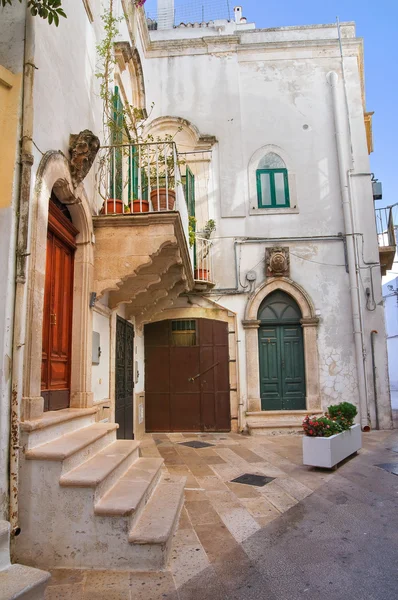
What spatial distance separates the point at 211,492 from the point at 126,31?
318 inches

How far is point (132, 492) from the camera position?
3.78 meters

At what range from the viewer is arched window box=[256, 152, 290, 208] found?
1134 cm

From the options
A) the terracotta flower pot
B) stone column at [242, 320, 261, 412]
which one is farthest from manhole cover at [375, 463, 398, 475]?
the terracotta flower pot

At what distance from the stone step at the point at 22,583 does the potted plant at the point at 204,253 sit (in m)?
8.08

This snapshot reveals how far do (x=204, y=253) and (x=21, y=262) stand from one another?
24.6 ft

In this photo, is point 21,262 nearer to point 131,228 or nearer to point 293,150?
point 131,228

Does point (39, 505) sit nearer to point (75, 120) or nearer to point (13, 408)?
point (13, 408)

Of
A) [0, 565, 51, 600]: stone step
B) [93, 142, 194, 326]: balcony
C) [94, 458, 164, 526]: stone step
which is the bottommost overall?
[0, 565, 51, 600]: stone step

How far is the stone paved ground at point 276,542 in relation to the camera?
301 centimetres

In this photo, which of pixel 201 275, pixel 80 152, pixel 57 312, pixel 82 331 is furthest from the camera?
pixel 201 275

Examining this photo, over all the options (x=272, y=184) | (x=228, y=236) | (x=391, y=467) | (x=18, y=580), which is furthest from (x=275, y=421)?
(x=18, y=580)

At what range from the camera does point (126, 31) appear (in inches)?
324

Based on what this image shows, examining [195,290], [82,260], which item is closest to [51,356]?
[82,260]

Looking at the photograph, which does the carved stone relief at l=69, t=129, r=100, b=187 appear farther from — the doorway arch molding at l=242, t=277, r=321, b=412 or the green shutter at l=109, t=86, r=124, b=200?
the doorway arch molding at l=242, t=277, r=321, b=412
